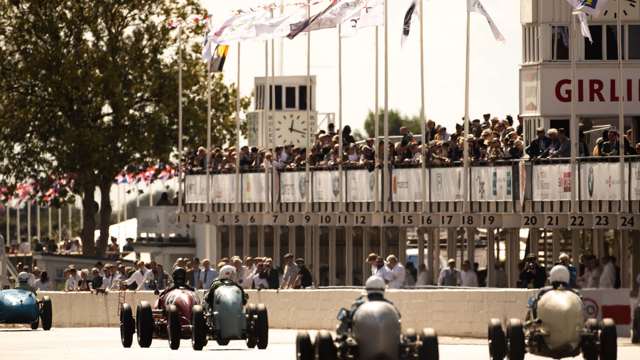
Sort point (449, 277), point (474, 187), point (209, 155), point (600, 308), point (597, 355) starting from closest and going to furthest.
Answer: point (597, 355), point (600, 308), point (449, 277), point (474, 187), point (209, 155)

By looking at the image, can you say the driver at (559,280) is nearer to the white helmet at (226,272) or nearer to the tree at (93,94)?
the white helmet at (226,272)

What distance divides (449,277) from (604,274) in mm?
4834

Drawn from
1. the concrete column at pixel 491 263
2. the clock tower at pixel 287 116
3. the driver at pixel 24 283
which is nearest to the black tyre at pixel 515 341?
the driver at pixel 24 283

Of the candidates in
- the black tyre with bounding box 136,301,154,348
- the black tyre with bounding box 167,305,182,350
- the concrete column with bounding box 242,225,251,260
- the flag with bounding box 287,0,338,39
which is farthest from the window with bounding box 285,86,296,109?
the black tyre with bounding box 167,305,182,350

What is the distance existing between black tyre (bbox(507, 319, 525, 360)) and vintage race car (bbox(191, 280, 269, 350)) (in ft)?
24.1

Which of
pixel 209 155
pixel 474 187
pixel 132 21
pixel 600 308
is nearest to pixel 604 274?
pixel 600 308

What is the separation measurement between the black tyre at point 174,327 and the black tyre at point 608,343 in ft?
31.6

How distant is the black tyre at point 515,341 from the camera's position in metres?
30.7

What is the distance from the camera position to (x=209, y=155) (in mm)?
67500

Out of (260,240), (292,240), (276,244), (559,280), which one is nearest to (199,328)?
(559,280)

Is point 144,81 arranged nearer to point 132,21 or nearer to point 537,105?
point 132,21

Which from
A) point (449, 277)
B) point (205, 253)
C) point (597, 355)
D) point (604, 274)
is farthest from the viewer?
point (205, 253)

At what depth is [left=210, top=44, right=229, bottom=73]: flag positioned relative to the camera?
6888 centimetres

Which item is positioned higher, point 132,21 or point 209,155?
point 132,21
